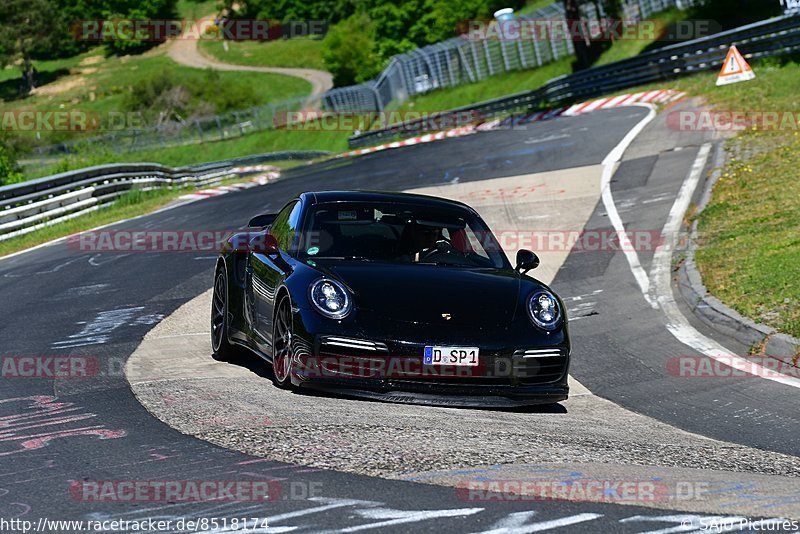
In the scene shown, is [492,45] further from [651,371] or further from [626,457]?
[626,457]

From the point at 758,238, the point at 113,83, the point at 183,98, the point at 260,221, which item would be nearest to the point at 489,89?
the point at 183,98

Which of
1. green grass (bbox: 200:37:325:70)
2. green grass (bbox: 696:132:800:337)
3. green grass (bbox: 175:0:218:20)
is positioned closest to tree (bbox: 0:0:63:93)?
green grass (bbox: 200:37:325:70)

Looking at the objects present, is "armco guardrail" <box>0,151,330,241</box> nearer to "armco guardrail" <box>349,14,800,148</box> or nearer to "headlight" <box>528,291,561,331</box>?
"armco guardrail" <box>349,14,800,148</box>

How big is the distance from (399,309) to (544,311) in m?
1.03

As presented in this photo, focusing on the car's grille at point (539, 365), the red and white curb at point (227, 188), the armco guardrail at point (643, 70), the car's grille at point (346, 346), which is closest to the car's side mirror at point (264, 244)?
the car's grille at point (346, 346)

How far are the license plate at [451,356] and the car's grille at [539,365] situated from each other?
32 cm

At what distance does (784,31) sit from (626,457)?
88.1 feet

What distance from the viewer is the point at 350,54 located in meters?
87.4

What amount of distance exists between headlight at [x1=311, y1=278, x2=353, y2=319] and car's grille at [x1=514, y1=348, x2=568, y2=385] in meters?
1.13

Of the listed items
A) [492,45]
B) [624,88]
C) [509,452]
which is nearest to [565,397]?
[509,452]

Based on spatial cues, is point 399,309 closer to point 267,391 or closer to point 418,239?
point 267,391

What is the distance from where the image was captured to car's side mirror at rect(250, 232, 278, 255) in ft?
28.8

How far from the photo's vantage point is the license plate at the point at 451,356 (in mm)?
7371

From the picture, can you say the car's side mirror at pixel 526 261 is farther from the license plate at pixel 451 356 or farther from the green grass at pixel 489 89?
the green grass at pixel 489 89
